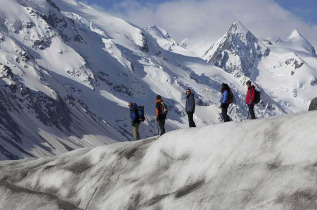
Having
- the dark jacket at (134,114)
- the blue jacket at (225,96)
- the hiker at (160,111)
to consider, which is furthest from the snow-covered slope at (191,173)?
the blue jacket at (225,96)

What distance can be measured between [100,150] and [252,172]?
377 inches

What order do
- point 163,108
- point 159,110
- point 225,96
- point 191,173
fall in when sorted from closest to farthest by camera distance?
1. point 191,173
2. point 225,96
3. point 159,110
4. point 163,108

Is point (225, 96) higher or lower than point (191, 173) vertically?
higher

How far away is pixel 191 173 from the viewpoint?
2125cm

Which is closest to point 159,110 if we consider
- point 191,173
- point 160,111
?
point 160,111

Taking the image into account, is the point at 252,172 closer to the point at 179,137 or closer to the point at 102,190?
the point at 179,137

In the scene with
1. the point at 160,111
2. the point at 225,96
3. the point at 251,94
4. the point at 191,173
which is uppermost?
the point at 160,111

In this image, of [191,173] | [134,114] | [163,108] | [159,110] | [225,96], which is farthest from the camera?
[134,114]

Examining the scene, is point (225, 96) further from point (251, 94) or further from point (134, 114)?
point (134, 114)

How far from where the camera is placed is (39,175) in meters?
27.2

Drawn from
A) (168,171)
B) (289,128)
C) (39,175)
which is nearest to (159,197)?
(168,171)

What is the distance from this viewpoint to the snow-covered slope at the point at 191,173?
17797 mm

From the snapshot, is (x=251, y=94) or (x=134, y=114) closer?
(x=251, y=94)

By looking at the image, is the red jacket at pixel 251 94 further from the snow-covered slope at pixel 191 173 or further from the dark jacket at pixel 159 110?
the snow-covered slope at pixel 191 173
